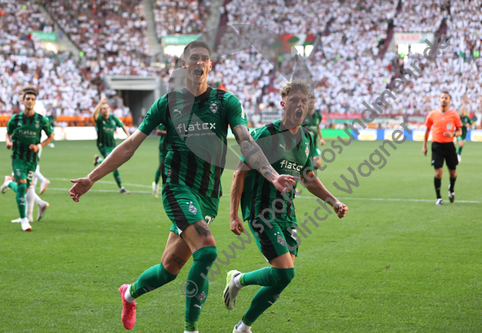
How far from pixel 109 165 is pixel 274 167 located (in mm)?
1225

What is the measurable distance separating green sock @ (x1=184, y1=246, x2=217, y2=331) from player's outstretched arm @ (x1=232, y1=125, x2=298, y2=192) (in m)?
0.66

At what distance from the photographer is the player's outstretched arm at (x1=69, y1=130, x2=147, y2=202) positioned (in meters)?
3.59

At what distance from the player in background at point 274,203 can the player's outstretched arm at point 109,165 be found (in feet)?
2.56

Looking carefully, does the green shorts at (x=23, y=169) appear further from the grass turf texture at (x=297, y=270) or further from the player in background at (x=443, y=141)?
the player in background at (x=443, y=141)

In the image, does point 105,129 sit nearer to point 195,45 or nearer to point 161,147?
point 161,147

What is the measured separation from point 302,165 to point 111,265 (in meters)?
2.82

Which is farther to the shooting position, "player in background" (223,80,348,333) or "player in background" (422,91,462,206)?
"player in background" (422,91,462,206)

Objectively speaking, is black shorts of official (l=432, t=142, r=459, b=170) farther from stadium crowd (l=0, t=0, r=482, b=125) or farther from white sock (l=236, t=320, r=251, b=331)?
stadium crowd (l=0, t=0, r=482, b=125)

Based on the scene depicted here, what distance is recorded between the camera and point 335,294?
16.1 ft

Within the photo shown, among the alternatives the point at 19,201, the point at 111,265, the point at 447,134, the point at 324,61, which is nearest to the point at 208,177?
the point at 111,265

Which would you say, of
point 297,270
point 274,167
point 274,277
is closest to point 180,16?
point 297,270

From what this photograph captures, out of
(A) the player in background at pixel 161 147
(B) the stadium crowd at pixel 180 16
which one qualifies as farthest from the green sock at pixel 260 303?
(B) the stadium crowd at pixel 180 16

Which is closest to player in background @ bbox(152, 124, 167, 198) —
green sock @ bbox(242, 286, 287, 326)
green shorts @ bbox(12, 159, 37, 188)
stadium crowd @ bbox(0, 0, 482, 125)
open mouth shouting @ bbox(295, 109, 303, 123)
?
green shorts @ bbox(12, 159, 37, 188)

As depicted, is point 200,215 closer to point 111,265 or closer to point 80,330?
point 80,330
